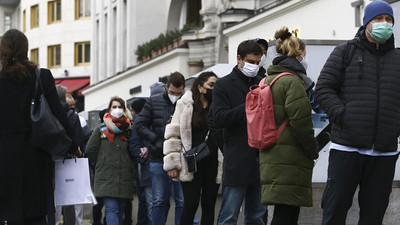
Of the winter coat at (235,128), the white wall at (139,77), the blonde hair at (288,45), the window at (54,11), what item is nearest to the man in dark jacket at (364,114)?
the blonde hair at (288,45)

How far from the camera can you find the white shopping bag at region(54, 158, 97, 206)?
28.1 ft

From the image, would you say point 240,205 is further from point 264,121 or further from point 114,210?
point 114,210

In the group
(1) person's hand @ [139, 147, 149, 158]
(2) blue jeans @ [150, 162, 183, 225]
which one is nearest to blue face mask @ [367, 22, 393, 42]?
(2) blue jeans @ [150, 162, 183, 225]

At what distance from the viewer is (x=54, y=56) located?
68.7m

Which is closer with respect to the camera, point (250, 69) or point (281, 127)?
point (281, 127)

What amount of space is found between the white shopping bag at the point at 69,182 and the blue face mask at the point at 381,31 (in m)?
2.48

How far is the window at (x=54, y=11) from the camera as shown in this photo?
227 ft

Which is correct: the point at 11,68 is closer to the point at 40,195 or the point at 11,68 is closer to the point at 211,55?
the point at 40,195

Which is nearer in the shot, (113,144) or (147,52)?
(113,144)

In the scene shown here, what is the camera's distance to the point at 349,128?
25.8 ft

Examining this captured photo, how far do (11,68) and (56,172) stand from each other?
3.12 feet

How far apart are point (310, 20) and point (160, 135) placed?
33.6 feet

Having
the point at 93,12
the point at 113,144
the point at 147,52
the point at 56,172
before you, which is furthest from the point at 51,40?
the point at 56,172

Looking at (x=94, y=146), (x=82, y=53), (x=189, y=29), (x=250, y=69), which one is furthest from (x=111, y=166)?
(x=82, y=53)
